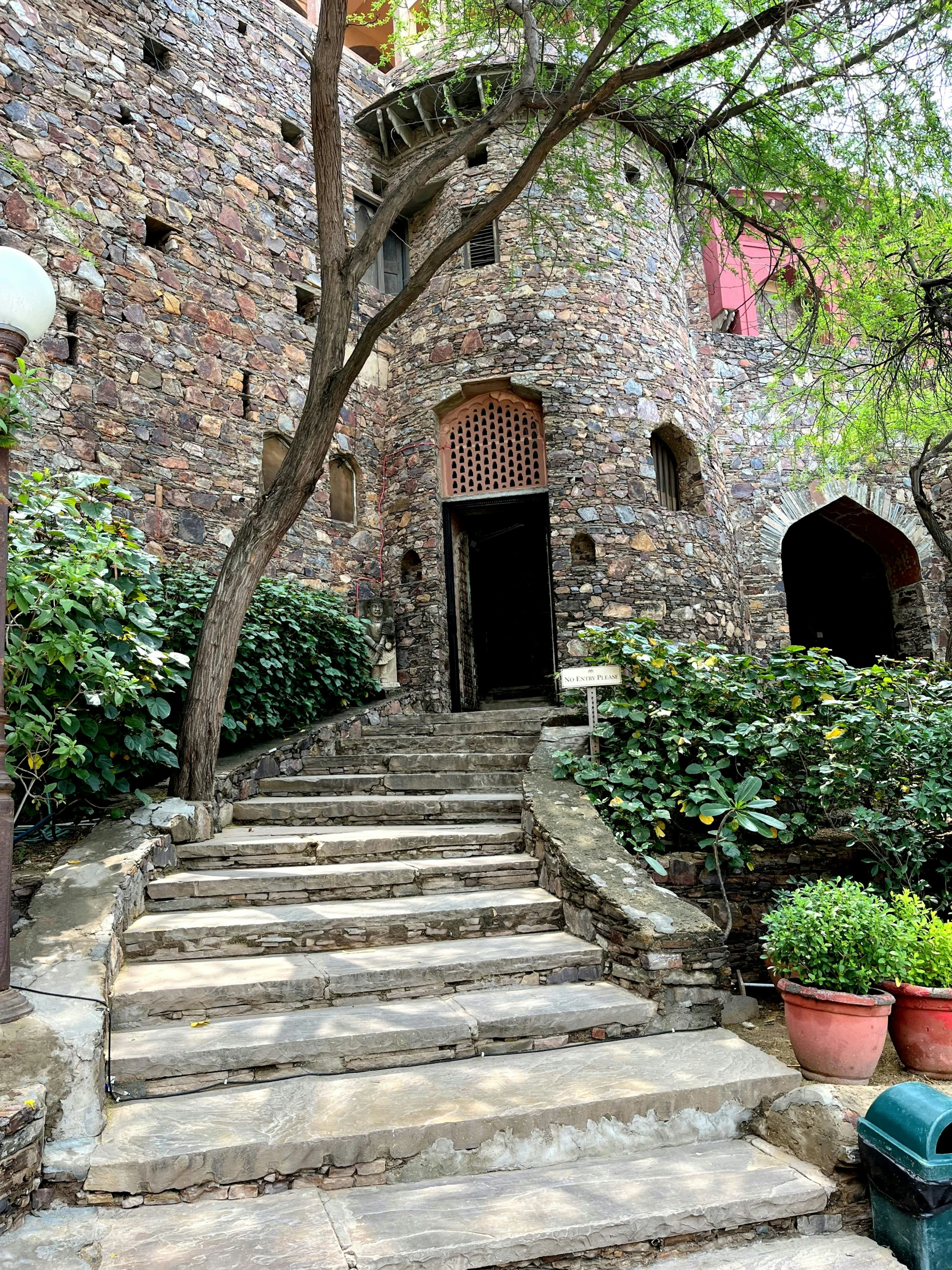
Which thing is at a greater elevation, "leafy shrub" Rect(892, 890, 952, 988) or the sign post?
the sign post

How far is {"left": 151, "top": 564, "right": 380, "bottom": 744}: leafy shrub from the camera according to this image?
547 centimetres

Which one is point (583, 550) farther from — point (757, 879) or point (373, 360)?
point (757, 879)

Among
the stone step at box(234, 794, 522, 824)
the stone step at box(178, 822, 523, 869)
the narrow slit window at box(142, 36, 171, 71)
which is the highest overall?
the narrow slit window at box(142, 36, 171, 71)

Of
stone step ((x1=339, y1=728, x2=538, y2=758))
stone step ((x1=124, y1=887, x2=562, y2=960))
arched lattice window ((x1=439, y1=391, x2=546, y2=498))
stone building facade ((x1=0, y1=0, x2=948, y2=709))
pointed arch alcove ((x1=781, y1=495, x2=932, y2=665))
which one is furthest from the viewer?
pointed arch alcove ((x1=781, y1=495, x2=932, y2=665))

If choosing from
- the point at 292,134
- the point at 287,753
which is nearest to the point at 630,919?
the point at 287,753

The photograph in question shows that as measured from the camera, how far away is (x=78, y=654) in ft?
12.5

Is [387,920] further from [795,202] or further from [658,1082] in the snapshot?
[795,202]

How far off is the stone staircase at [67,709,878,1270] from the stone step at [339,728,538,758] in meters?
1.85

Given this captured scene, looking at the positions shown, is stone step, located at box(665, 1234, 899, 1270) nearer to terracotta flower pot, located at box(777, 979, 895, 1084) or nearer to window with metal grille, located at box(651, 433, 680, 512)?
terracotta flower pot, located at box(777, 979, 895, 1084)

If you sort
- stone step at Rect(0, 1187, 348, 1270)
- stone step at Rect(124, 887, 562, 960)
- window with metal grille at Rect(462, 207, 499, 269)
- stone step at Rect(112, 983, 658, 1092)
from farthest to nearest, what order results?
window with metal grille at Rect(462, 207, 499, 269) < stone step at Rect(124, 887, 562, 960) < stone step at Rect(112, 983, 658, 1092) < stone step at Rect(0, 1187, 348, 1270)

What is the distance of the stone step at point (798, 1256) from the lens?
7.31ft

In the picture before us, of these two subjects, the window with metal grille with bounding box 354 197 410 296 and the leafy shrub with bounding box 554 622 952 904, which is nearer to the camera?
the leafy shrub with bounding box 554 622 952 904

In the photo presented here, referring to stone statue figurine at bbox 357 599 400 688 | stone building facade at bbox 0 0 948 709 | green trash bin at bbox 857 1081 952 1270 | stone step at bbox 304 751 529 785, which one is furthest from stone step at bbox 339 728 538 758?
green trash bin at bbox 857 1081 952 1270

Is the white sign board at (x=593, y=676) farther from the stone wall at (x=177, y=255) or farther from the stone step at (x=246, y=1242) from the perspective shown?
the stone wall at (x=177, y=255)
